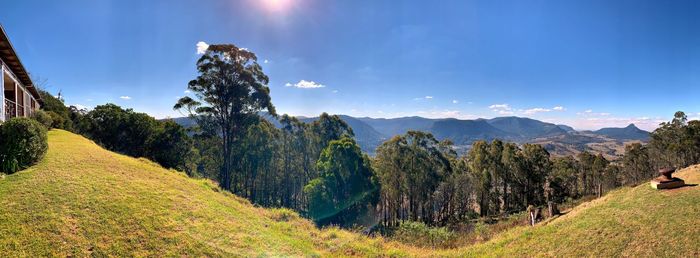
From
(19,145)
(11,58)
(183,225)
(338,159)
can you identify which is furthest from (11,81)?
(338,159)

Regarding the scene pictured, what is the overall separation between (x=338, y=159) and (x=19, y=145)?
74.3 feet

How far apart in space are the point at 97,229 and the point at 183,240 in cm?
155

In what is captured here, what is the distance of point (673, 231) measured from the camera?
800cm

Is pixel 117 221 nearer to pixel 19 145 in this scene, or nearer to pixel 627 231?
pixel 19 145

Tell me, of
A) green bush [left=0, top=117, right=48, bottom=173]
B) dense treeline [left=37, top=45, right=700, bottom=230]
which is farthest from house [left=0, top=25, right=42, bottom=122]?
dense treeline [left=37, top=45, right=700, bottom=230]

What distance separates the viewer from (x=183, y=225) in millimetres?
7277

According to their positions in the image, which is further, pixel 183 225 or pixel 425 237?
pixel 425 237

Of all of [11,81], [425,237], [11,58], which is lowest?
[425,237]

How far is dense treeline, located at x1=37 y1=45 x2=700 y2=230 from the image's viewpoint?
27734 mm

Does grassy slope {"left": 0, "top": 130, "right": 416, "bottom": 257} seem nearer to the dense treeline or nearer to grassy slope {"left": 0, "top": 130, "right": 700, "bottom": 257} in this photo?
grassy slope {"left": 0, "top": 130, "right": 700, "bottom": 257}

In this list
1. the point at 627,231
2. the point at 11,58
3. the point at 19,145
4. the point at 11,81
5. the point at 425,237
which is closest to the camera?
the point at 19,145

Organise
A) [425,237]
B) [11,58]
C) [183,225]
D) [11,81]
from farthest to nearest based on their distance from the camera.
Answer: [425,237] → [11,81] → [11,58] → [183,225]

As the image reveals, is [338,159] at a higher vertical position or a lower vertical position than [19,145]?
lower

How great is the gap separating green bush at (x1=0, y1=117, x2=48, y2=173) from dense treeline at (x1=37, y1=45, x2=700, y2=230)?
1665cm
